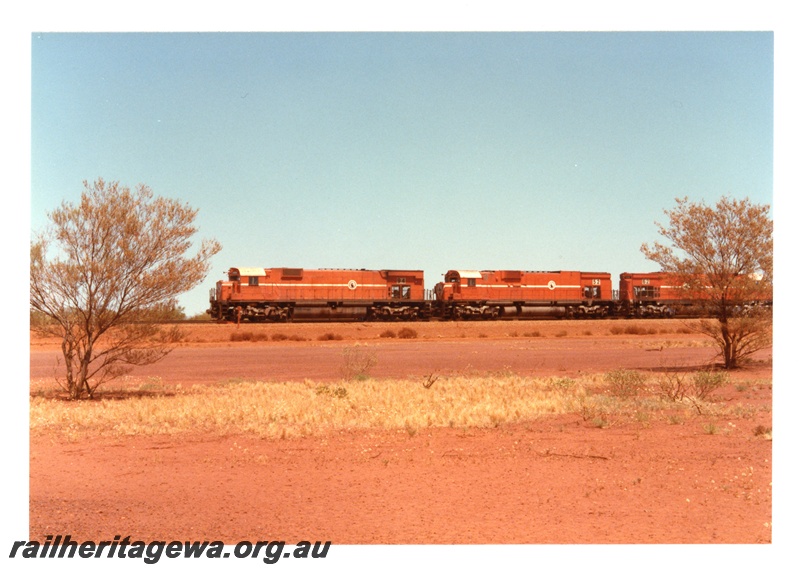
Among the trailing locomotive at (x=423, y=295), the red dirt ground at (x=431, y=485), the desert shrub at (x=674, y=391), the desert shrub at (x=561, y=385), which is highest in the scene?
the trailing locomotive at (x=423, y=295)

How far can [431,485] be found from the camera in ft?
28.6

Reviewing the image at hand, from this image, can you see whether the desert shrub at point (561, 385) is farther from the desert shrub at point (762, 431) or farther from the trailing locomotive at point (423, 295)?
the trailing locomotive at point (423, 295)

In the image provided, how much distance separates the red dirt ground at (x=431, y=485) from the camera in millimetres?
7195

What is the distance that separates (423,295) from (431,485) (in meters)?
41.4

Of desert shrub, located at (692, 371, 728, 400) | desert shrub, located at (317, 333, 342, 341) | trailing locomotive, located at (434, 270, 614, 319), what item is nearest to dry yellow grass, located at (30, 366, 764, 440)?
desert shrub, located at (692, 371, 728, 400)

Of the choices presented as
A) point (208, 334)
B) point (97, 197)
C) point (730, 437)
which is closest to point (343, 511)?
point (730, 437)

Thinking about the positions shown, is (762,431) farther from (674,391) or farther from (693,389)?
(693,389)

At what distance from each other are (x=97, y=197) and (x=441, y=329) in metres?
30.2

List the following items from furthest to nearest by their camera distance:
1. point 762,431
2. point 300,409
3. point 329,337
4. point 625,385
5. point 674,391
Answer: point 329,337 < point 625,385 < point 674,391 < point 300,409 < point 762,431

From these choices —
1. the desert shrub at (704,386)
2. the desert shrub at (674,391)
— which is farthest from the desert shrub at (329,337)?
the desert shrub at (704,386)

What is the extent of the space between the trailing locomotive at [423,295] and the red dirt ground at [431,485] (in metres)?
33.2

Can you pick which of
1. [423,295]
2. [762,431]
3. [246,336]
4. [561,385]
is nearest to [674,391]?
[561,385]

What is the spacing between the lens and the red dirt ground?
7.20 meters

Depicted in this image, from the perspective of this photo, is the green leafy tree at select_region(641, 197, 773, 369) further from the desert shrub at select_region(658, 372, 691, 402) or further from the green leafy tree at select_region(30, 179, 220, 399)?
the green leafy tree at select_region(30, 179, 220, 399)
